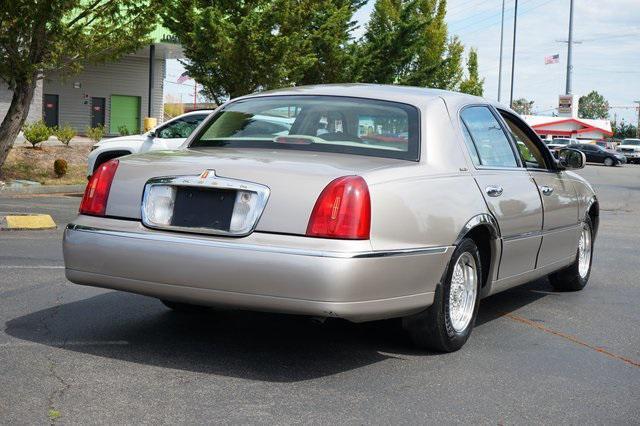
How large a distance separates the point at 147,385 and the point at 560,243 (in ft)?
12.6

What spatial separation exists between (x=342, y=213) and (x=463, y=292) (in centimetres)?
139

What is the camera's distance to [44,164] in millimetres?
22422

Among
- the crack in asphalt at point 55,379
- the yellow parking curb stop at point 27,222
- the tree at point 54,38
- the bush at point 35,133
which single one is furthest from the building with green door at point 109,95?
the crack in asphalt at point 55,379

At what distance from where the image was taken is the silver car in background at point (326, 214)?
480 cm

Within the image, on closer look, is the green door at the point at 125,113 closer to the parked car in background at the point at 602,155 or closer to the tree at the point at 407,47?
the tree at the point at 407,47

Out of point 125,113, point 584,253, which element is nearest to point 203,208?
point 584,253

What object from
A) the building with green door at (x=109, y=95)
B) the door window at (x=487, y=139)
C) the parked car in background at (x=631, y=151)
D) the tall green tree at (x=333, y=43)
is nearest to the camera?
the door window at (x=487, y=139)

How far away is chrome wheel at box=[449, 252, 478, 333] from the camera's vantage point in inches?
225

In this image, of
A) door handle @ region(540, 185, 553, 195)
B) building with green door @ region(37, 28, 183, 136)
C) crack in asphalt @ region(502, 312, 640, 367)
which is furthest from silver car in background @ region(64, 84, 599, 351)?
building with green door @ region(37, 28, 183, 136)

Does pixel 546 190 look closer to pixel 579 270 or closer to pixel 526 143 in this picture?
pixel 526 143

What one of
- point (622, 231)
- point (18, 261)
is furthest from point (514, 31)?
point (18, 261)

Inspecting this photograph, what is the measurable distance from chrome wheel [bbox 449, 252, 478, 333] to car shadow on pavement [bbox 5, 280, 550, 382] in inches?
11.7

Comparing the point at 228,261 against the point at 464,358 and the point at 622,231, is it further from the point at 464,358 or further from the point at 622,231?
the point at 622,231

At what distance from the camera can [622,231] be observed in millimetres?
14617
